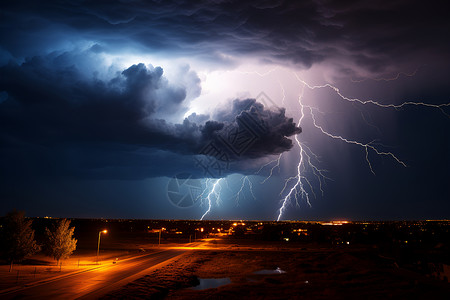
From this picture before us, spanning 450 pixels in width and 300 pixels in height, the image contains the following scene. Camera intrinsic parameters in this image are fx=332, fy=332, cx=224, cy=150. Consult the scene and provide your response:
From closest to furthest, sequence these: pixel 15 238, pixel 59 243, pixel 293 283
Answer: pixel 293 283, pixel 15 238, pixel 59 243

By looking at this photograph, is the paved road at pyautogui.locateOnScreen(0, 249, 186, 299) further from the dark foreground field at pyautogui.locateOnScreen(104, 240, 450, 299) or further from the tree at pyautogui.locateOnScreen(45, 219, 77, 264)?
the tree at pyautogui.locateOnScreen(45, 219, 77, 264)

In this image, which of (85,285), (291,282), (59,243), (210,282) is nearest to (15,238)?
(59,243)

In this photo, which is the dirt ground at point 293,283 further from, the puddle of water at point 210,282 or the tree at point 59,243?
the tree at point 59,243

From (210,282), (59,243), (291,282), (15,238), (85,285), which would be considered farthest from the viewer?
(59,243)

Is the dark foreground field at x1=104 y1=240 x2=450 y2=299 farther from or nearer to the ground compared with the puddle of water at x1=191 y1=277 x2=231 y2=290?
farther from the ground

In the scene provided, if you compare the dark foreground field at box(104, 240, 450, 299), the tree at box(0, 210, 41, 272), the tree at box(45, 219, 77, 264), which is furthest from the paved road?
the tree at box(0, 210, 41, 272)

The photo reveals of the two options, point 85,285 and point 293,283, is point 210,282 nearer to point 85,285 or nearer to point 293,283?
point 293,283
